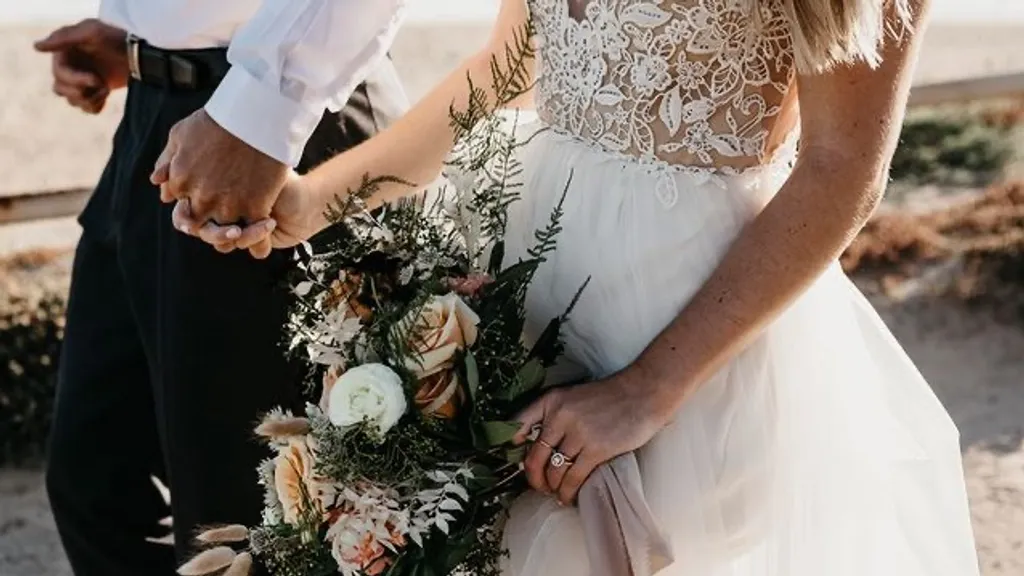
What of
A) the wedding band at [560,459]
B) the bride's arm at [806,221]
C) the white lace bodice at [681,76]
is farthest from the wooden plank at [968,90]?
the wedding band at [560,459]

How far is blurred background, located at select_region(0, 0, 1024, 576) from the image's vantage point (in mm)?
3850

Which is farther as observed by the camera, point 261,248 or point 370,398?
point 261,248

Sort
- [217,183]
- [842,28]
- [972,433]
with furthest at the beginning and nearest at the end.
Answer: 1. [972,433]
2. [217,183]
3. [842,28]

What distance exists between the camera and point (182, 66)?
2115 mm

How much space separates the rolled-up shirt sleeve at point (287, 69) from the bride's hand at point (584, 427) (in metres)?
0.54

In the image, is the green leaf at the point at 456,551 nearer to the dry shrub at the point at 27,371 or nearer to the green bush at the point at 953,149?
the dry shrub at the point at 27,371

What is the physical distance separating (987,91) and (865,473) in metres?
3.58

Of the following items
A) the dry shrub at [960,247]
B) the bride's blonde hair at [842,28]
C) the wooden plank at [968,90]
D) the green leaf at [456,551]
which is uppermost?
the bride's blonde hair at [842,28]

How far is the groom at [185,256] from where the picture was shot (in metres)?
1.79

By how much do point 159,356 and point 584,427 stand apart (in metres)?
0.96

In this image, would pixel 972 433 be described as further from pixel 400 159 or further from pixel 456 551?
pixel 456 551

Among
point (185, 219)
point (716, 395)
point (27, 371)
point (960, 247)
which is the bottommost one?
point (960, 247)

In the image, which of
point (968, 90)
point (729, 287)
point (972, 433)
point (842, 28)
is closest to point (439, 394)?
point (729, 287)

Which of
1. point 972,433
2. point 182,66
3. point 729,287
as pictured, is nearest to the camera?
point 729,287
